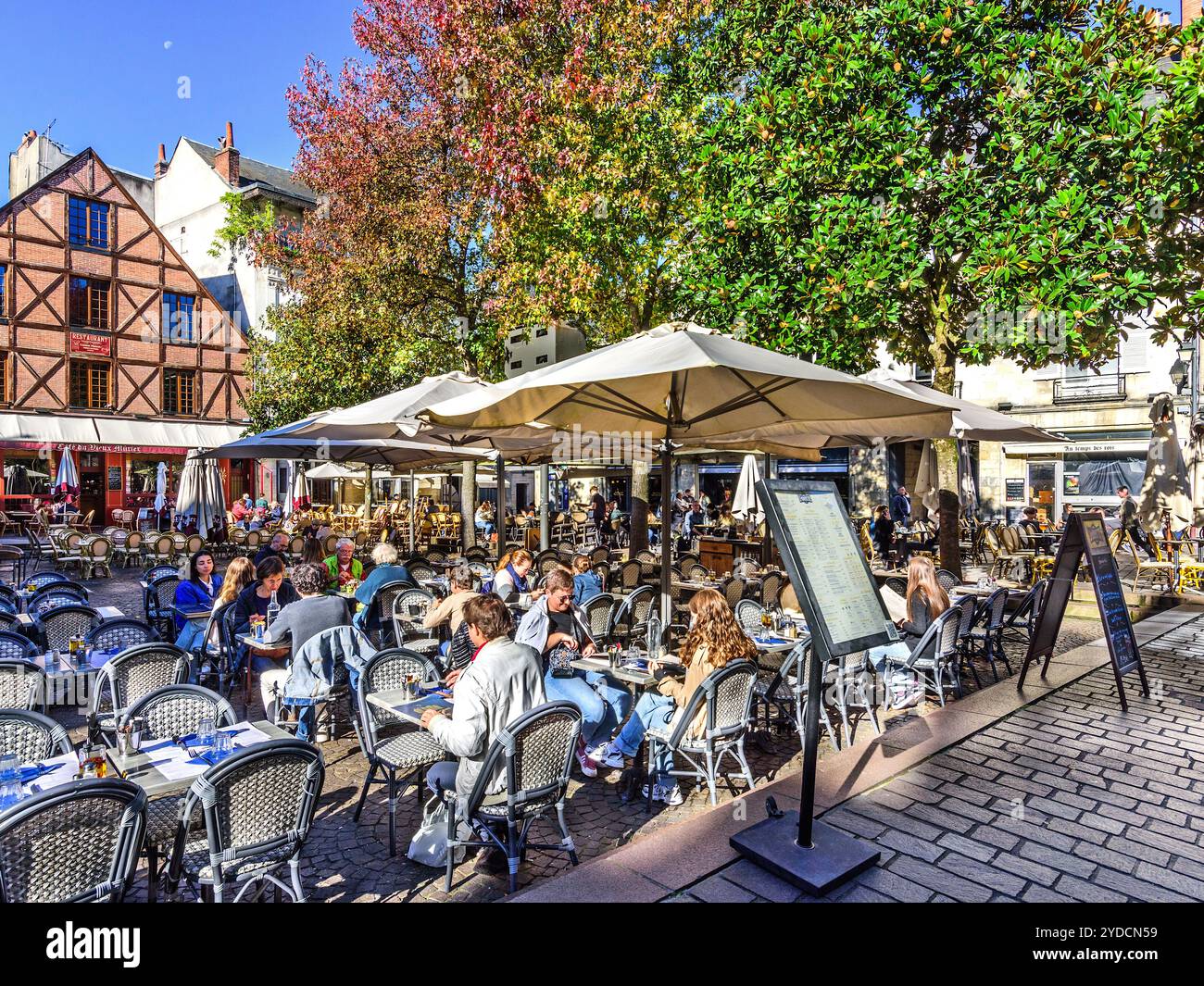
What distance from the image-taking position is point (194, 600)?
734 cm

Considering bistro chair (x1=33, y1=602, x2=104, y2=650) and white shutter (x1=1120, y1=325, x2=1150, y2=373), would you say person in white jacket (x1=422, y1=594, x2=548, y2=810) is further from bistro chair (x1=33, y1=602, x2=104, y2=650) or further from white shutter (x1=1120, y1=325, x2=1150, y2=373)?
white shutter (x1=1120, y1=325, x2=1150, y2=373)

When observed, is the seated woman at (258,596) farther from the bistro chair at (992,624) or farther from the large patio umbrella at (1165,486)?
the large patio umbrella at (1165,486)

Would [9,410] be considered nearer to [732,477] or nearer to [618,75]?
[618,75]

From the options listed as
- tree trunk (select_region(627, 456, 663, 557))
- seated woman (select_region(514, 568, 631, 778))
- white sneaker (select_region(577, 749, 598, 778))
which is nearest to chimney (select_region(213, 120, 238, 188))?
tree trunk (select_region(627, 456, 663, 557))

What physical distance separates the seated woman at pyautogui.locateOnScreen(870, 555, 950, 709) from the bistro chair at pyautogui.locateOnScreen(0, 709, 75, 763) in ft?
18.7

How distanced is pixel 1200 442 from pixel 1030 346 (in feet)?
23.6

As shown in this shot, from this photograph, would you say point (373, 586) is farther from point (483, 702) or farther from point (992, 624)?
point (992, 624)

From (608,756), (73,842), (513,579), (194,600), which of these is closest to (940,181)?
(513,579)

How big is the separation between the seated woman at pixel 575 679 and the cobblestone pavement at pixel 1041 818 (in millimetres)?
1685

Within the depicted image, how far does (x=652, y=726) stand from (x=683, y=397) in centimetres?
275

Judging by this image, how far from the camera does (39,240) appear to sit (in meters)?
25.3

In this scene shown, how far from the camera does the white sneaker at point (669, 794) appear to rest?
4.73 meters

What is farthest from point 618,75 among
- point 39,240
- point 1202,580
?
point 39,240
